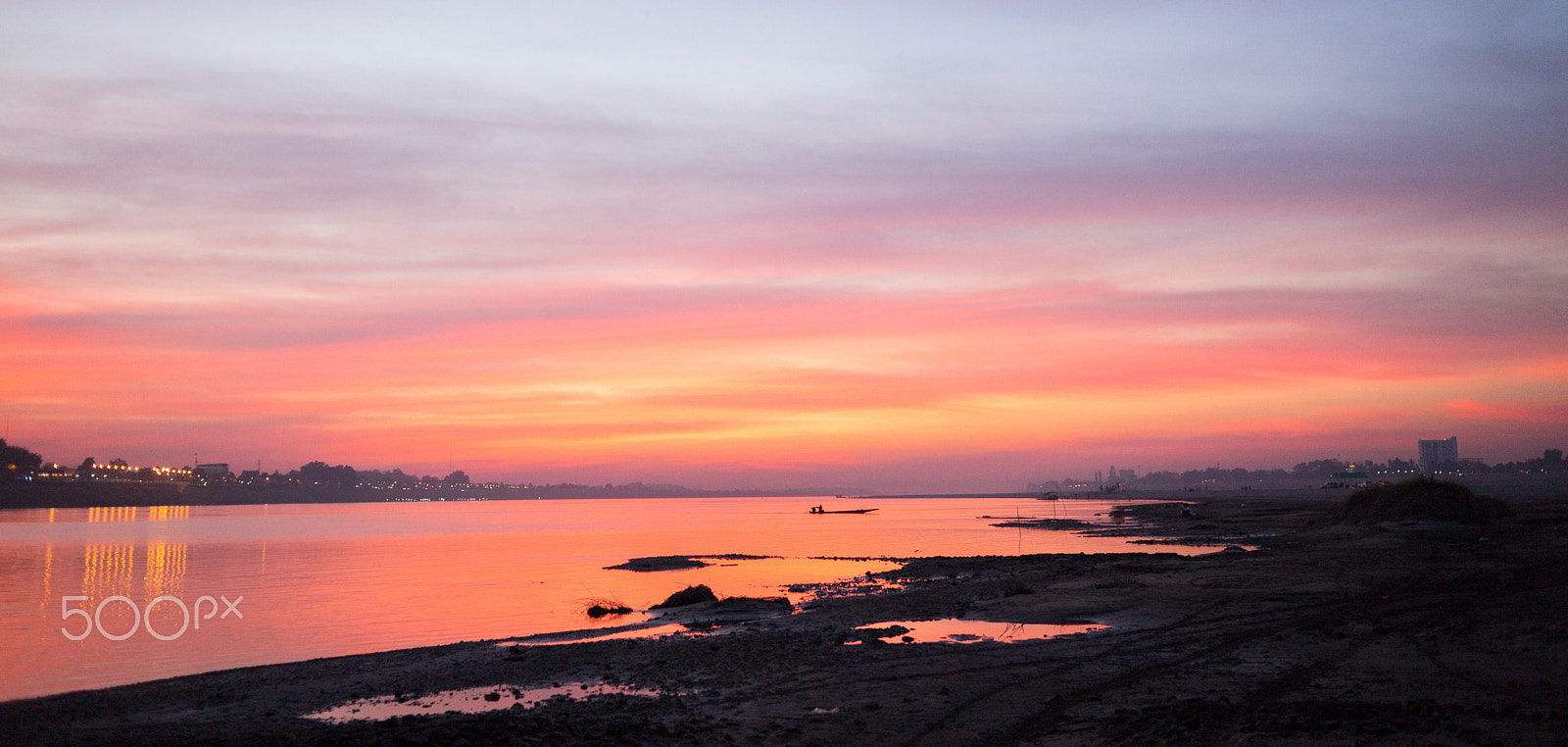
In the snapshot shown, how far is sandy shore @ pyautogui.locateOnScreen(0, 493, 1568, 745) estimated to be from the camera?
39.6 ft

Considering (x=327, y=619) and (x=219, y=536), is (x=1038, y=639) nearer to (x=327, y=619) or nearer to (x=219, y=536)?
(x=327, y=619)

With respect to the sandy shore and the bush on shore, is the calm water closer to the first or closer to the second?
the sandy shore

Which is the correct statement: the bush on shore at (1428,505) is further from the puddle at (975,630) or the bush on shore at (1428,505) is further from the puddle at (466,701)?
the puddle at (466,701)

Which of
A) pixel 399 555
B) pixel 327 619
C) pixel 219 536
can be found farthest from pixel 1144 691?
pixel 219 536

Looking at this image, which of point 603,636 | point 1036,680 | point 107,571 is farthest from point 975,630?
point 107,571

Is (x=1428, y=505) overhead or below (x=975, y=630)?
overhead

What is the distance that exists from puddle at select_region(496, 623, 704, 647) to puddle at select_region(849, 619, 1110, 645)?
19.9ft

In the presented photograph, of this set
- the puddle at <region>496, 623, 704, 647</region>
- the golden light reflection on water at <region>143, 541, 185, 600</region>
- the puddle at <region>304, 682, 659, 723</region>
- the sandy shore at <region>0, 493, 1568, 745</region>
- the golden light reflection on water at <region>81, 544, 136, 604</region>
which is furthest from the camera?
the golden light reflection on water at <region>143, 541, 185, 600</region>

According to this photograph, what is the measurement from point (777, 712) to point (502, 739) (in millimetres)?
4609

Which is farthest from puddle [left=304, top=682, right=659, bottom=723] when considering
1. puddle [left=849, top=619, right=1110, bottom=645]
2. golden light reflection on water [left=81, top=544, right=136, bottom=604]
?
golden light reflection on water [left=81, top=544, right=136, bottom=604]

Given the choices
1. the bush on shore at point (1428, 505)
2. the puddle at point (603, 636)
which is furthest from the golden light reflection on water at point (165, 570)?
the bush on shore at point (1428, 505)

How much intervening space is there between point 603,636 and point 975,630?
37.3 feet

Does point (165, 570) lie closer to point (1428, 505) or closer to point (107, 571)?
point (107, 571)

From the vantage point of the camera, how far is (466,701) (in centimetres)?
1730
